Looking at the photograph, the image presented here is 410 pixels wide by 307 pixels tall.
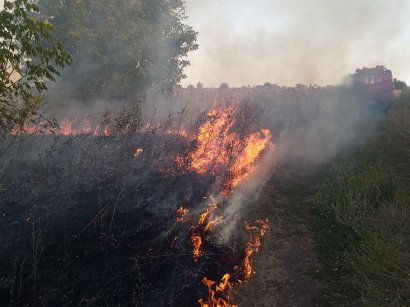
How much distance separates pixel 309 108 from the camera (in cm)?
1973

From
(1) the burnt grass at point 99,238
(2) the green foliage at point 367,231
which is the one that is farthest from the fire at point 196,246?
(2) the green foliage at point 367,231

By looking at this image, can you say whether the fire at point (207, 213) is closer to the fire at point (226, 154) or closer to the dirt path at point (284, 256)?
the fire at point (226, 154)

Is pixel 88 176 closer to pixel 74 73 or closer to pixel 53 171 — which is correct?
pixel 53 171

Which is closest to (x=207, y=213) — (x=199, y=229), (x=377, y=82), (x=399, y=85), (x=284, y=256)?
(x=199, y=229)

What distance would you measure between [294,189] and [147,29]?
10.2 metres

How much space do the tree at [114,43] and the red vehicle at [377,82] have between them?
1020 centimetres

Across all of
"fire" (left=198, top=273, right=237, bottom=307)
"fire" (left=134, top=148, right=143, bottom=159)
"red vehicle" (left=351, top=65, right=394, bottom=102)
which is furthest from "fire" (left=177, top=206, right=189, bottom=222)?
"red vehicle" (left=351, top=65, right=394, bottom=102)

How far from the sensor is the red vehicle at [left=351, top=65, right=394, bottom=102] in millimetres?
17844

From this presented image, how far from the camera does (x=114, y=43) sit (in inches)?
595

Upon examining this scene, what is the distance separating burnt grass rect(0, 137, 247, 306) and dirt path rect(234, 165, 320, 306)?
62 cm

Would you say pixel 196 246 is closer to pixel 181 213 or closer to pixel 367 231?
pixel 181 213

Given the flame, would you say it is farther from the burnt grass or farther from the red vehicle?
the red vehicle

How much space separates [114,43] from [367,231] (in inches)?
498

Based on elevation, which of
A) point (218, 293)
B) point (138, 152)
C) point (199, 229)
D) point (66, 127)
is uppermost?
point (66, 127)
